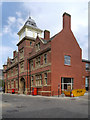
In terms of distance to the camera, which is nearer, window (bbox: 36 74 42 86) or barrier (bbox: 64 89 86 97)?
barrier (bbox: 64 89 86 97)

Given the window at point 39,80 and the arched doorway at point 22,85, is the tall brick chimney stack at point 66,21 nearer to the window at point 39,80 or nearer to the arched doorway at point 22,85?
the window at point 39,80

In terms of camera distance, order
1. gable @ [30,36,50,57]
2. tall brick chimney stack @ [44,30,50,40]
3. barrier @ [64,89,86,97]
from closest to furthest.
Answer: barrier @ [64,89,86,97] → gable @ [30,36,50,57] → tall brick chimney stack @ [44,30,50,40]

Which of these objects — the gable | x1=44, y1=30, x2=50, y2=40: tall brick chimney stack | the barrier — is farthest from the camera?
x1=44, y1=30, x2=50, y2=40: tall brick chimney stack

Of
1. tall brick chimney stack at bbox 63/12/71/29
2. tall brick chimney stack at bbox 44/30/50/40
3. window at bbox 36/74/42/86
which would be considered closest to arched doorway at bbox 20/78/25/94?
window at bbox 36/74/42/86

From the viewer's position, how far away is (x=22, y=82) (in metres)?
33.5

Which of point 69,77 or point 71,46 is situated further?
point 71,46

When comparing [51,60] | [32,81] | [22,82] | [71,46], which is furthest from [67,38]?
[22,82]

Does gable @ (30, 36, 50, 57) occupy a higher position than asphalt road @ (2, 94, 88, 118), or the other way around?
gable @ (30, 36, 50, 57)

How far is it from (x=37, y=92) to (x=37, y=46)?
365 inches

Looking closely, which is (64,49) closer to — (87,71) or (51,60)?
(51,60)

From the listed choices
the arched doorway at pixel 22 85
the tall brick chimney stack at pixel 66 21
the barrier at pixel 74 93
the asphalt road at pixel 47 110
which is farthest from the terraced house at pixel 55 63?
the asphalt road at pixel 47 110

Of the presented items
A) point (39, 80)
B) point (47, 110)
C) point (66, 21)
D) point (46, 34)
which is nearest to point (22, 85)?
point (39, 80)

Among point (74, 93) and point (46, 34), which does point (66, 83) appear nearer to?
point (74, 93)

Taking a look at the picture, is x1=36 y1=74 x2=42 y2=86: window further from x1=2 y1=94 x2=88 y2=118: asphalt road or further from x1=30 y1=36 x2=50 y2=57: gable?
x1=2 y1=94 x2=88 y2=118: asphalt road
